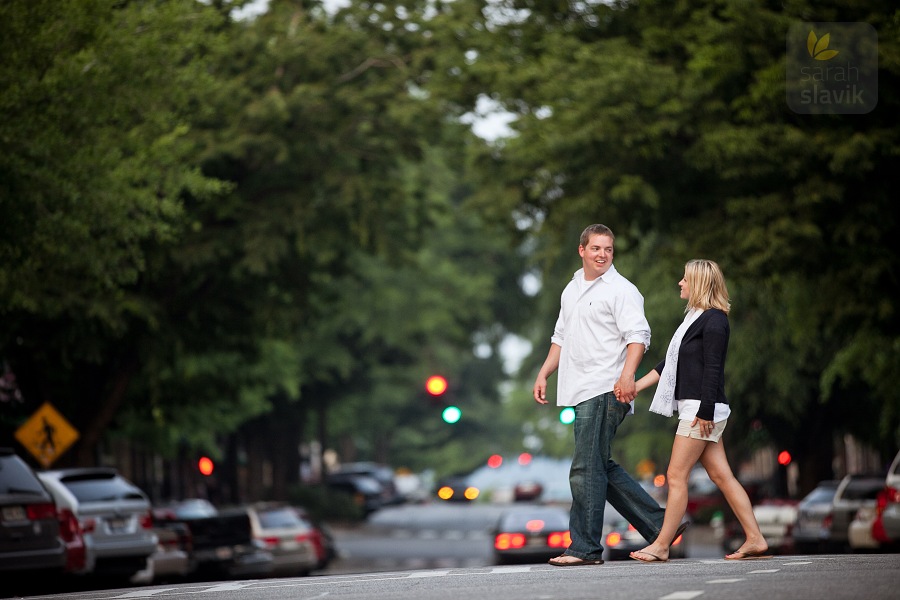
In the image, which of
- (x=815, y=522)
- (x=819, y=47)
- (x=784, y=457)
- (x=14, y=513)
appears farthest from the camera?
(x=784, y=457)

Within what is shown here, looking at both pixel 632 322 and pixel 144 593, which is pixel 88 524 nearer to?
pixel 144 593

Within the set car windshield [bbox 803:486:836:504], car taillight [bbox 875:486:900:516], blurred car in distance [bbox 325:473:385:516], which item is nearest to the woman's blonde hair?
car taillight [bbox 875:486:900:516]

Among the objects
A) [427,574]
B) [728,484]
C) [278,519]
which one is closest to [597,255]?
[728,484]

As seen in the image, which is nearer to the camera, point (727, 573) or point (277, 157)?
point (727, 573)

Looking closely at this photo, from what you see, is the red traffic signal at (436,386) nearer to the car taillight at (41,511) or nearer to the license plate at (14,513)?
the car taillight at (41,511)

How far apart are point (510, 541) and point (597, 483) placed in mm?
19667

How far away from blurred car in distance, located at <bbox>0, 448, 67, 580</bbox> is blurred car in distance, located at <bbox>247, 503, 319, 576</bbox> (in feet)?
42.3

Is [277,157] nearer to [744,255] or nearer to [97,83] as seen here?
[744,255]

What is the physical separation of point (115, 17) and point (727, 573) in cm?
1157

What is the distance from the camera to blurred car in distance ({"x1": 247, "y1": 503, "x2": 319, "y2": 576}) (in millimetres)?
31234

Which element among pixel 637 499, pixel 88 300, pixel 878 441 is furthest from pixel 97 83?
pixel 878 441

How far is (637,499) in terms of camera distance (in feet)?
36.2

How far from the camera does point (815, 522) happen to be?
95.5ft

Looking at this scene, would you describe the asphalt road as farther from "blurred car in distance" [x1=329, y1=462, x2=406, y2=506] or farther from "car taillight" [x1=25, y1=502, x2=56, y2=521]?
"blurred car in distance" [x1=329, y1=462, x2=406, y2=506]
